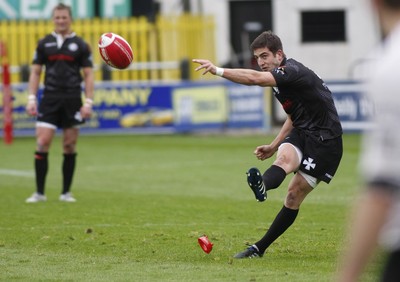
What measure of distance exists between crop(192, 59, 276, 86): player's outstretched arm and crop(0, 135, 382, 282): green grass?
1381mm

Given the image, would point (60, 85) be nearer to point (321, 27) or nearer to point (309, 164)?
point (309, 164)

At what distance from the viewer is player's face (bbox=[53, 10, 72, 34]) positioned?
12945 millimetres

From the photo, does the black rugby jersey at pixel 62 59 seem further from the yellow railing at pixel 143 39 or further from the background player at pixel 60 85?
the yellow railing at pixel 143 39

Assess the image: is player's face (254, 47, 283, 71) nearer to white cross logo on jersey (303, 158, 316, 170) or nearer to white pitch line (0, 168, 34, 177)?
white cross logo on jersey (303, 158, 316, 170)

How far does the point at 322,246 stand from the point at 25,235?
288 centimetres

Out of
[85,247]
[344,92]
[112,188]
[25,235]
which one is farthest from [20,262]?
[344,92]

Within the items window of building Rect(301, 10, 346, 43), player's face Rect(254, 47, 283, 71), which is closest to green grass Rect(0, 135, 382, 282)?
player's face Rect(254, 47, 283, 71)

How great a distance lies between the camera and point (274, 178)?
8.45 meters

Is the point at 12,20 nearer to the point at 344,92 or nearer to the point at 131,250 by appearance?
the point at 344,92

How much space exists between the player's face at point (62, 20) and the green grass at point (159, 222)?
82.9 inches

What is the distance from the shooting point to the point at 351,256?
3.94 m

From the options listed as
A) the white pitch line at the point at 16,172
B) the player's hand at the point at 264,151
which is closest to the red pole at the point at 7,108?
the white pitch line at the point at 16,172

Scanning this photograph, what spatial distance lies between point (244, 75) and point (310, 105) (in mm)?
827

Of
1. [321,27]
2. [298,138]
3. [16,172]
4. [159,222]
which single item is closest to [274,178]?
[298,138]
